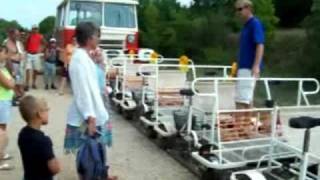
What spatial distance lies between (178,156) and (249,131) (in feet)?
5.08

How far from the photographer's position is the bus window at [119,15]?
17.3m

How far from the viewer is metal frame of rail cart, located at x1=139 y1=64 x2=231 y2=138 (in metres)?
8.00

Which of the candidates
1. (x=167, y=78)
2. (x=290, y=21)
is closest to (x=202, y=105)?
(x=167, y=78)

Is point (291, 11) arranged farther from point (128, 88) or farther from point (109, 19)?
point (128, 88)

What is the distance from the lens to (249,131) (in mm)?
6188

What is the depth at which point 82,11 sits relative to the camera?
17.5 metres

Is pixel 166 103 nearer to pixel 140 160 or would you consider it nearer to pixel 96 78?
pixel 140 160

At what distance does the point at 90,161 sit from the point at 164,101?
135 inches

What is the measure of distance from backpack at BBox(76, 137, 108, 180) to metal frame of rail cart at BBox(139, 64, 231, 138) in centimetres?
205

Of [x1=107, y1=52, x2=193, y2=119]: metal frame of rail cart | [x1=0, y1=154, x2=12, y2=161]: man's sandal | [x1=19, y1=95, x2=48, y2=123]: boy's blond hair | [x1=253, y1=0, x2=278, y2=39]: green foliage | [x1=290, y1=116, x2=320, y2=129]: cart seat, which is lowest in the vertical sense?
[x1=0, y1=154, x2=12, y2=161]: man's sandal

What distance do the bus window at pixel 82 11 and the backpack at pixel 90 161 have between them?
1217 centimetres

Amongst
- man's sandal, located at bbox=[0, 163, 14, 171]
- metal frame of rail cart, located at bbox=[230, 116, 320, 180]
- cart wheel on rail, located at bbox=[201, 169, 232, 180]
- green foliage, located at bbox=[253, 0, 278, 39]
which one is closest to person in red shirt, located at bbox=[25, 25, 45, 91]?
man's sandal, located at bbox=[0, 163, 14, 171]

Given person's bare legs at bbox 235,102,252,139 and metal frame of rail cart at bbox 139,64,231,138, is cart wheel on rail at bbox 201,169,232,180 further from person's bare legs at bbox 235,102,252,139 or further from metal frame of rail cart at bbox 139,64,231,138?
metal frame of rail cart at bbox 139,64,231,138

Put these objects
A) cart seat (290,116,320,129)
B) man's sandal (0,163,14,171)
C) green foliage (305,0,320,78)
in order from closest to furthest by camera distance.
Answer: cart seat (290,116,320,129) < man's sandal (0,163,14,171) < green foliage (305,0,320,78)
